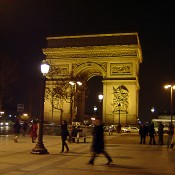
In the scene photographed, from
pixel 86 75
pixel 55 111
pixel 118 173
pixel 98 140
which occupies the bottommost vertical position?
pixel 118 173

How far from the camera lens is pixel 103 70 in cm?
5841

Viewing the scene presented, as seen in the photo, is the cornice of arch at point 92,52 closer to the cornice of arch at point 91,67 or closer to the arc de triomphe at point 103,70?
the arc de triomphe at point 103,70

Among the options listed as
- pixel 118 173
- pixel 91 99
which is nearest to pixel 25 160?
pixel 118 173

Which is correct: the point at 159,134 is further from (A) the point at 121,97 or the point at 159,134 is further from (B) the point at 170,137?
(A) the point at 121,97

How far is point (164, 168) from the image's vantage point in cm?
1385

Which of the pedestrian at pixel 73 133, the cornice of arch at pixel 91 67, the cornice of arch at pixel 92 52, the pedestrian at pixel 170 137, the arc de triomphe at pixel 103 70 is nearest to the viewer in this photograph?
the pedestrian at pixel 170 137

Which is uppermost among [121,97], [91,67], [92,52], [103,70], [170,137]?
[92,52]

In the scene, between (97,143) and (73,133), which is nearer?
(97,143)

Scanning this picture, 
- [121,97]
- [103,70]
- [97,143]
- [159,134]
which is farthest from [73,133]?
[103,70]

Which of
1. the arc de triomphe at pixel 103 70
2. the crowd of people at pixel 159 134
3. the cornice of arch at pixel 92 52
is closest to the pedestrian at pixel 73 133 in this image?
the crowd of people at pixel 159 134

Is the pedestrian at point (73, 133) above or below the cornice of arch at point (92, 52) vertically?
below

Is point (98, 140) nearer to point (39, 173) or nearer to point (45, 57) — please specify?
point (39, 173)

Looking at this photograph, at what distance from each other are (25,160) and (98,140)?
3102 mm

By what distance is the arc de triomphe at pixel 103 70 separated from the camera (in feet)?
188
